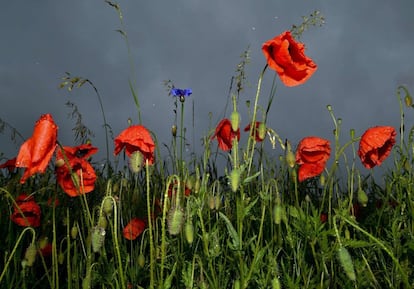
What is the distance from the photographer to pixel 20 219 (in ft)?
8.63

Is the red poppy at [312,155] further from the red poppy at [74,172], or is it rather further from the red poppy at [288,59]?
the red poppy at [74,172]

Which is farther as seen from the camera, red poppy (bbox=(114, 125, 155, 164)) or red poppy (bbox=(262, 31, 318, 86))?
red poppy (bbox=(262, 31, 318, 86))

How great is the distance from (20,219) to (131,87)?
2.84ft

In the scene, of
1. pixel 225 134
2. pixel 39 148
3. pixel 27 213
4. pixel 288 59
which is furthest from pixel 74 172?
pixel 288 59

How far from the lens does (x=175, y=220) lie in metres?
1.79

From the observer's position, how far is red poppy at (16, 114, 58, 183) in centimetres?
177

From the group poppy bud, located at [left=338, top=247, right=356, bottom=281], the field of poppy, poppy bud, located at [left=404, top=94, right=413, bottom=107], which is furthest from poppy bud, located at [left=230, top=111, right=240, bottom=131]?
poppy bud, located at [left=404, top=94, right=413, bottom=107]

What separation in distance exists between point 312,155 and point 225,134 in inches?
15.8

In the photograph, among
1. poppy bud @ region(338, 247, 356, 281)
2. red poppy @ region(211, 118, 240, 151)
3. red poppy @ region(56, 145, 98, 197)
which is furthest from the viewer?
red poppy @ region(211, 118, 240, 151)

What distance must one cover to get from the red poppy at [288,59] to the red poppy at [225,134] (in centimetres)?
45

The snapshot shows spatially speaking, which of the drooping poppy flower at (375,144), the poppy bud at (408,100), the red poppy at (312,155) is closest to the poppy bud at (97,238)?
the red poppy at (312,155)

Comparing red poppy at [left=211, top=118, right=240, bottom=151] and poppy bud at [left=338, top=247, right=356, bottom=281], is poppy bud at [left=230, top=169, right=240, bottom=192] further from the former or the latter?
red poppy at [left=211, top=118, right=240, bottom=151]

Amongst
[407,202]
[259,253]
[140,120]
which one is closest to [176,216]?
[259,253]

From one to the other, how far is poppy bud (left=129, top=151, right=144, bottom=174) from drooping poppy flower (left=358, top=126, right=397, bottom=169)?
103 cm
